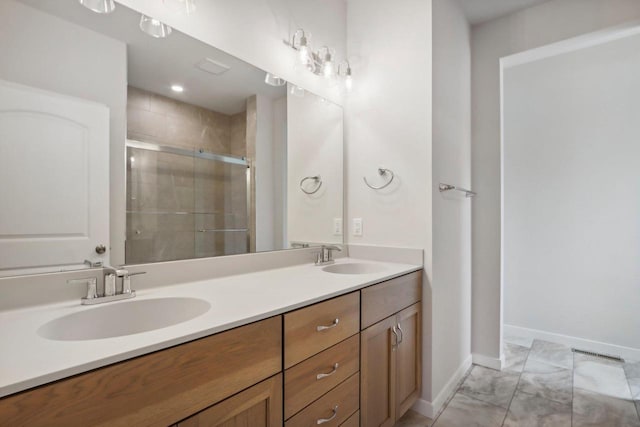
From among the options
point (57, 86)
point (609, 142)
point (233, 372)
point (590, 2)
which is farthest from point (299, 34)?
point (609, 142)

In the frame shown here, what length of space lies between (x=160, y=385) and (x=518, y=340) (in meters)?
3.05

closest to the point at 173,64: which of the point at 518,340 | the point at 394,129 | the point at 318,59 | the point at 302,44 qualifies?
the point at 302,44

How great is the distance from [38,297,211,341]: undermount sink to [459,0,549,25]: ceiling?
8.14 feet

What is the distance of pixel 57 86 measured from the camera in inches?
39.1

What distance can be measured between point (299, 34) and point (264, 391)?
1.71 metres

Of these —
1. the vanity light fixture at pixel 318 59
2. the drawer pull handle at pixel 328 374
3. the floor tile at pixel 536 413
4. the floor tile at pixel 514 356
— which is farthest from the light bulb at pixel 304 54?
the floor tile at pixel 514 356

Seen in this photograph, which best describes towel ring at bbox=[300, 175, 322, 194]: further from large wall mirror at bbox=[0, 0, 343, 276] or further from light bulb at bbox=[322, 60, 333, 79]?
light bulb at bbox=[322, 60, 333, 79]

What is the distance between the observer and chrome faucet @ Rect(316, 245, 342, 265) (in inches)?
73.1

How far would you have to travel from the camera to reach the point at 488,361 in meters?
2.32

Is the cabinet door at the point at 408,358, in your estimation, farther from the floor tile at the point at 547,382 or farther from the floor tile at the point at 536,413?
the floor tile at the point at 547,382

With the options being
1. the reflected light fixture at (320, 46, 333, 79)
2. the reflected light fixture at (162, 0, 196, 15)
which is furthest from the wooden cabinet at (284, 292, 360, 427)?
the reflected light fixture at (320, 46, 333, 79)

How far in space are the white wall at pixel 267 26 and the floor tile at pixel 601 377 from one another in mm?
2480

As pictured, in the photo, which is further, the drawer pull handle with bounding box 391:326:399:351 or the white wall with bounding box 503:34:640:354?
the white wall with bounding box 503:34:640:354

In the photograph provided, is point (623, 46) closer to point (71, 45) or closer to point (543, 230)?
point (543, 230)
